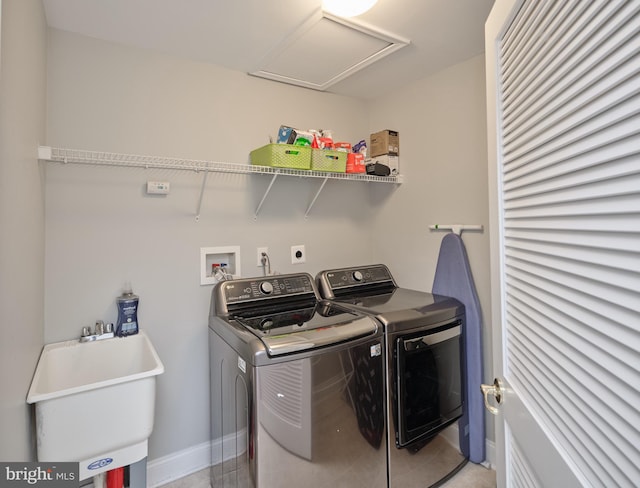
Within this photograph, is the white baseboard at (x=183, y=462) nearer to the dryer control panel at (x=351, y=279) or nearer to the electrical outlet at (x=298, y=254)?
the dryer control panel at (x=351, y=279)

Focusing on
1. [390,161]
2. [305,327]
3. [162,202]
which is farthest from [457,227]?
[162,202]

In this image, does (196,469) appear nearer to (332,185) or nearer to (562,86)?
(332,185)

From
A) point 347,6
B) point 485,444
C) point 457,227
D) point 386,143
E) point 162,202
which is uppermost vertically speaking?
point 347,6

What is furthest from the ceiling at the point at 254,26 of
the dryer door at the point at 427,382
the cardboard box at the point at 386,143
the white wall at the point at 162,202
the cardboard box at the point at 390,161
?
the dryer door at the point at 427,382

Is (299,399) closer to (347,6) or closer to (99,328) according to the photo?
(99,328)

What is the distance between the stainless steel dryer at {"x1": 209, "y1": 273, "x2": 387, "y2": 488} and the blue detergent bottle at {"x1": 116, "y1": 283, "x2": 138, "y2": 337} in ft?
1.30

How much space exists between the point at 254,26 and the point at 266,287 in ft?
4.37

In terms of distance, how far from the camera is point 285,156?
1.97 m

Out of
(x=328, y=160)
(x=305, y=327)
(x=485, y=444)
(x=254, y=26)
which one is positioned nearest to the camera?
(x=305, y=327)

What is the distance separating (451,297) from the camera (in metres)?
2.12

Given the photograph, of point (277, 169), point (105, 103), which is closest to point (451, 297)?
point (277, 169)

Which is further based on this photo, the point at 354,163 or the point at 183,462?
the point at 354,163

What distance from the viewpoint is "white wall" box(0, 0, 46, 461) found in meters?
0.88

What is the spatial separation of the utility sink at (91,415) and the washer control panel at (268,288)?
486mm
